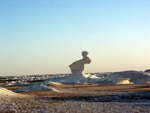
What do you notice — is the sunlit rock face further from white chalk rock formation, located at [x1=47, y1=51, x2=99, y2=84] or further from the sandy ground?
the sandy ground

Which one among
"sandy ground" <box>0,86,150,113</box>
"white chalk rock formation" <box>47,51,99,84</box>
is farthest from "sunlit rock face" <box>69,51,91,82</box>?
"sandy ground" <box>0,86,150,113</box>

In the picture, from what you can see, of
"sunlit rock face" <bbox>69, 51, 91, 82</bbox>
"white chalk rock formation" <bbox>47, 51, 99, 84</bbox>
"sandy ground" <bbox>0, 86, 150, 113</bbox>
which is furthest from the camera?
"sunlit rock face" <bbox>69, 51, 91, 82</bbox>

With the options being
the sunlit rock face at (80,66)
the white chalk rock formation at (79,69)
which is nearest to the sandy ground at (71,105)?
the white chalk rock formation at (79,69)

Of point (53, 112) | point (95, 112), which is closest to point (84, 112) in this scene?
point (95, 112)

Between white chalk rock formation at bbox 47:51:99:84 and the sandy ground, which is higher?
white chalk rock formation at bbox 47:51:99:84

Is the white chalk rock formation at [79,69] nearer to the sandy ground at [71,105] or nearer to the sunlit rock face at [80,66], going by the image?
the sunlit rock face at [80,66]

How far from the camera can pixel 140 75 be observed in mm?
77312

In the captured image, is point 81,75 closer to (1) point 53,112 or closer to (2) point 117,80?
(2) point 117,80

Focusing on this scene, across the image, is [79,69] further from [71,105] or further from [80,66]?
[71,105]

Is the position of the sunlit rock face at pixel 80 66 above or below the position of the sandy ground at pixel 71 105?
above

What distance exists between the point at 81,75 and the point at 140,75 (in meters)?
24.0

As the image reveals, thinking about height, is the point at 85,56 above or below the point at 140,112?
above

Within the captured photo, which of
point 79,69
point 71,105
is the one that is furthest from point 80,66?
point 71,105

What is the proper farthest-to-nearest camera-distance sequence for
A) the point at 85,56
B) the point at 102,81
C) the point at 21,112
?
1. the point at 85,56
2. the point at 102,81
3. the point at 21,112
